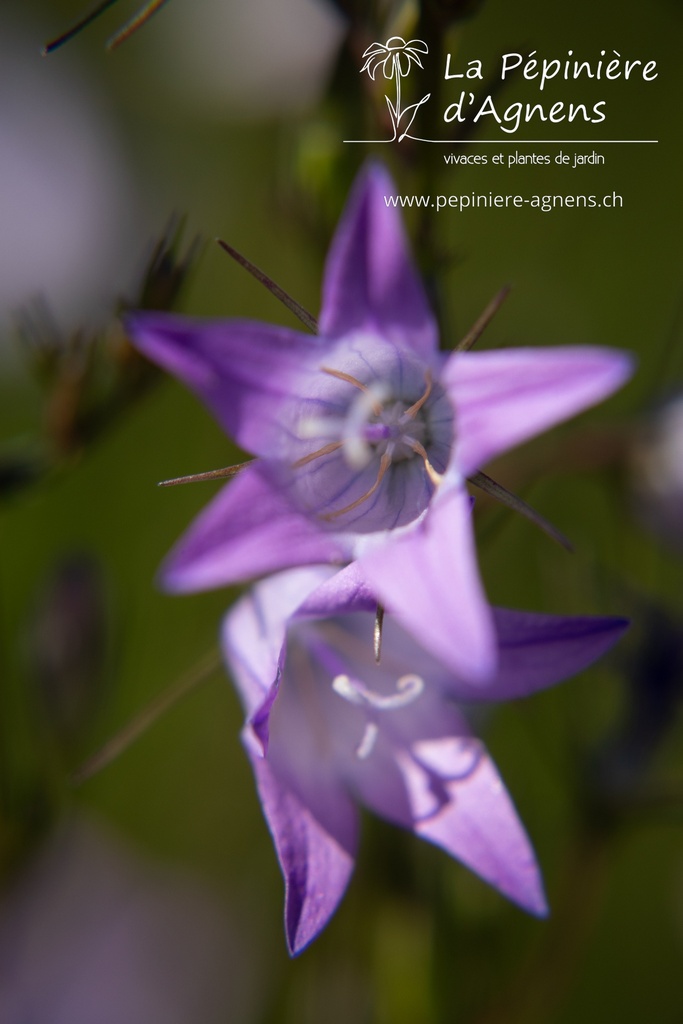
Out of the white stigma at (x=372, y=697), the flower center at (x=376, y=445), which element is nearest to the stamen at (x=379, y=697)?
the white stigma at (x=372, y=697)

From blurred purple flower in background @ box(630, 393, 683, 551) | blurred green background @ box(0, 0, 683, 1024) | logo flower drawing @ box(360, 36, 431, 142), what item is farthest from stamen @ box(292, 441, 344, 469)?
blurred purple flower in background @ box(630, 393, 683, 551)

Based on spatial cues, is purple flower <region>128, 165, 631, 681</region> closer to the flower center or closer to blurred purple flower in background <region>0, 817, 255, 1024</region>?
the flower center

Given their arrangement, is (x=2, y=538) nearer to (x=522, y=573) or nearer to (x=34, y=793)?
(x=34, y=793)

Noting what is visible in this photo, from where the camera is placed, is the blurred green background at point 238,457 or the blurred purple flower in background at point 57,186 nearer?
the blurred green background at point 238,457

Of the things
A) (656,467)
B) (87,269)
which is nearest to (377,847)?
(656,467)

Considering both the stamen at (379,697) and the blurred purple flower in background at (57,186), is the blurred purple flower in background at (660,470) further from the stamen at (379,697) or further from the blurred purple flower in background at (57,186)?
the blurred purple flower in background at (57,186)

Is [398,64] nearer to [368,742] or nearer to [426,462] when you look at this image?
[426,462]

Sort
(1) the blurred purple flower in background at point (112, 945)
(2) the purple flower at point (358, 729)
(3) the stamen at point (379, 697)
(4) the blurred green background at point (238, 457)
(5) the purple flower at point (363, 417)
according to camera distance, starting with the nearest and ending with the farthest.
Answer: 1. (5) the purple flower at point (363, 417)
2. (2) the purple flower at point (358, 729)
3. (3) the stamen at point (379, 697)
4. (4) the blurred green background at point (238, 457)
5. (1) the blurred purple flower in background at point (112, 945)
